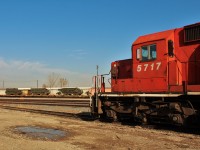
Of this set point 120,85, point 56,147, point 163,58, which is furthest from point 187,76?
point 56,147

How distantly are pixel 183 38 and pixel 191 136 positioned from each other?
389 centimetres

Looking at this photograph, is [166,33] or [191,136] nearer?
[191,136]

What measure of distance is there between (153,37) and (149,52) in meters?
0.62

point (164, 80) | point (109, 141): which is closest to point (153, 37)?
point (164, 80)

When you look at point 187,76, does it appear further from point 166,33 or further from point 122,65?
point 122,65

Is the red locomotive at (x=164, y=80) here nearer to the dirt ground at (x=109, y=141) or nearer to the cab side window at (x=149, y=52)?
the cab side window at (x=149, y=52)

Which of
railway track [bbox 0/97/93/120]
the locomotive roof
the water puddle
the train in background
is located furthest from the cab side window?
the train in background

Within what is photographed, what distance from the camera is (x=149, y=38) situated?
13336 millimetres

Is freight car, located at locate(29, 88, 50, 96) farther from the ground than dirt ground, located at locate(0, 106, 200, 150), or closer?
farther from the ground

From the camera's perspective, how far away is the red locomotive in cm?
1175

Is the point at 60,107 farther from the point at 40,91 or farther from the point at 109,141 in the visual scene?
the point at 40,91

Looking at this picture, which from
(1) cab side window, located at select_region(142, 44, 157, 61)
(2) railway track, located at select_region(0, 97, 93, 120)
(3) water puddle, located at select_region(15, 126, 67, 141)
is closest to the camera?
(3) water puddle, located at select_region(15, 126, 67, 141)

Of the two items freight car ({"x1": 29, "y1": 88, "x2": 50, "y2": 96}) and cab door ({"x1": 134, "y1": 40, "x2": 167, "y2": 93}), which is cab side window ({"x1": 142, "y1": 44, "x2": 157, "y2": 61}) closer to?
cab door ({"x1": 134, "y1": 40, "x2": 167, "y2": 93})

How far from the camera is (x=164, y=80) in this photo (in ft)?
41.7
